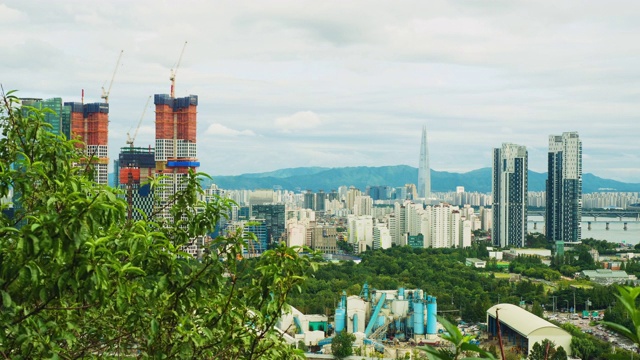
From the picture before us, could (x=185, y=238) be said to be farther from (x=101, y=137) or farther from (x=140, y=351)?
(x=101, y=137)

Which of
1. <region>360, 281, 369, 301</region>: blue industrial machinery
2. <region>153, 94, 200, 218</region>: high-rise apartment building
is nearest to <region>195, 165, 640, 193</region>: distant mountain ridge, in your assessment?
<region>153, 94, 200, 218</region>: high-rise apartment building

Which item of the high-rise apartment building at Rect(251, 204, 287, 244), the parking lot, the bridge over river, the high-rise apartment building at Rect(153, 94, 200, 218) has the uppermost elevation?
the high-rise apartment building at Rect(153, 94, 200, 218)

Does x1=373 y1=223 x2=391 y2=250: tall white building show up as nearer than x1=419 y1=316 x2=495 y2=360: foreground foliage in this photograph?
No

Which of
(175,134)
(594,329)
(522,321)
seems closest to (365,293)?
(522,321)

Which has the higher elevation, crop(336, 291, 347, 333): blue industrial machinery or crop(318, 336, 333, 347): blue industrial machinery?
crop(336, 291, 347, 333): blue industrial machinery

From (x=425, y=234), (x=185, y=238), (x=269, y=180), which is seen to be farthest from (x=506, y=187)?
(x=269, y=180)

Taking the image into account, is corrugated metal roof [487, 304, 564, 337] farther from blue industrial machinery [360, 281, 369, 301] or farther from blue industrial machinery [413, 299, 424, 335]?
blue industrial machinery [360, 281, 369, 301]
